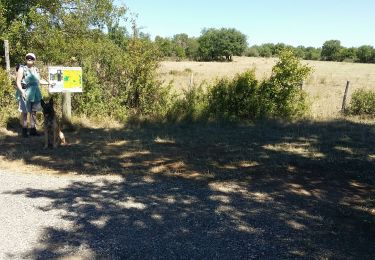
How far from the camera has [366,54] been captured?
8462cm

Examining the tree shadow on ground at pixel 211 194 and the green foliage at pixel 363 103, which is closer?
the tree shadow on ground at pixel 211 194

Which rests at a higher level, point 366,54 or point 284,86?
point 366,54

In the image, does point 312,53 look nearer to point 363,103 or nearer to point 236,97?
point 363,103

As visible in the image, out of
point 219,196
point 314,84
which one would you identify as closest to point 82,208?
point 219,196

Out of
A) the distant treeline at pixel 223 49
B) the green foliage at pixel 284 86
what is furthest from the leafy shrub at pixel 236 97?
the distant treeline at pixel 223 49

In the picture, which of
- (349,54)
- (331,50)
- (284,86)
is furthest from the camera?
(331,50)

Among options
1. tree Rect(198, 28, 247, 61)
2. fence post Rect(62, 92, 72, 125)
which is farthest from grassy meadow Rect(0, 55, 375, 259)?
tree Rect(198, 28, 247, 61)

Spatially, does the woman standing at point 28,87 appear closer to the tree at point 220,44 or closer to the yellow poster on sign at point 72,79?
the yellow poster on sign at point 72,79

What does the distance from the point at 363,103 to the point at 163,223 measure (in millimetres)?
9984

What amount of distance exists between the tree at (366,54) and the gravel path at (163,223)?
88.7 meters

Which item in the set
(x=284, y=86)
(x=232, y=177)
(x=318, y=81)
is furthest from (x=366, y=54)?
(x=232, y=177)

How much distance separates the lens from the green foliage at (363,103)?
1223 cm

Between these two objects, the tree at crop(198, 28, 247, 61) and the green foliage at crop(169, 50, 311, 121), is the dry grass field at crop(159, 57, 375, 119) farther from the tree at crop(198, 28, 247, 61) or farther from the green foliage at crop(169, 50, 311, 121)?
the tree at crop(198, 28, 247, 61)

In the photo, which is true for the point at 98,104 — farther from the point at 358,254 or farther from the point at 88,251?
the point at 358,254
